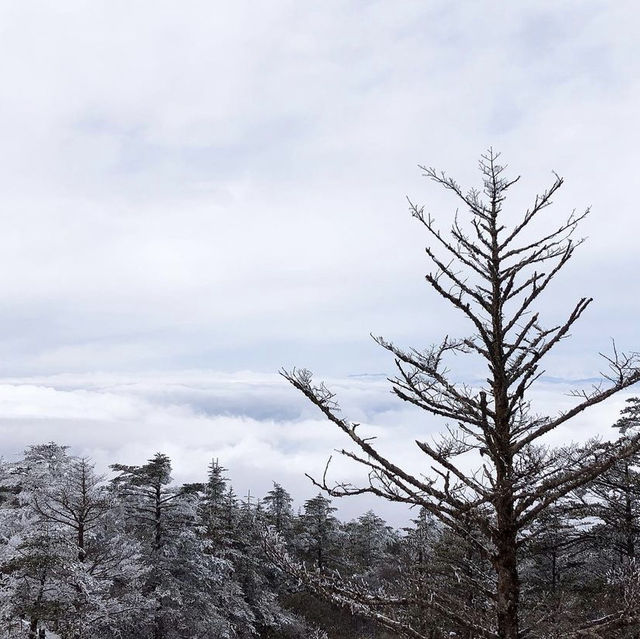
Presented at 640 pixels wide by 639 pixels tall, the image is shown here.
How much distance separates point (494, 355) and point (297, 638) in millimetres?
32938

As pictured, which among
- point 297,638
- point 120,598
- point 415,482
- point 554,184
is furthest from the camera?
point 297,638

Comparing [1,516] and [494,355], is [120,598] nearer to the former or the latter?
[1,516]

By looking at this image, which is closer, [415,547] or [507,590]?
[507,590]

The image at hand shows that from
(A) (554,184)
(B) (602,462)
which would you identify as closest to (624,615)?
(B) (602,462)

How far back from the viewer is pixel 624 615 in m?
5.14

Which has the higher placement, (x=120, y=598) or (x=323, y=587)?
(x=323, y=587)

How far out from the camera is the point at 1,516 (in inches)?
707

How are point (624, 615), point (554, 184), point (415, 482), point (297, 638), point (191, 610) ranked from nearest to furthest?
point (624, 615), point (415, 482), point (554, 184), point (191, 610), point (297, 638)

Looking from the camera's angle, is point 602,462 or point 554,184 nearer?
point 602,462

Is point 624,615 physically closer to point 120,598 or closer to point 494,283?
point 494,283

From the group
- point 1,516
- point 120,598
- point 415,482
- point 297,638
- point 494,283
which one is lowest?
point 297,638

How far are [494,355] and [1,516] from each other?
1908 centimetres

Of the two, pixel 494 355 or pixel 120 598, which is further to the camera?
pixel 120 598

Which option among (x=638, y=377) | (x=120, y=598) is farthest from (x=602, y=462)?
(x=120, y=598)
